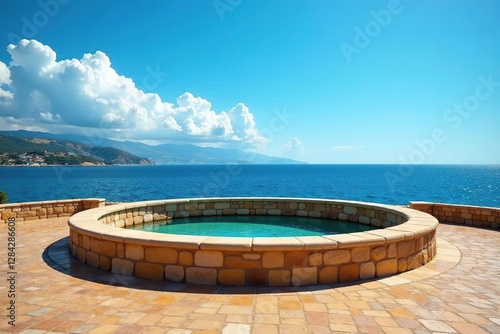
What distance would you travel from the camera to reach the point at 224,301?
412 cm

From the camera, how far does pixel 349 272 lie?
4.92 m

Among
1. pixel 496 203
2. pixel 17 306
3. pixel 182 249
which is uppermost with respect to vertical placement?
pixel 182 249

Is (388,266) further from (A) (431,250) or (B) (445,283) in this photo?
(A) (431,250)

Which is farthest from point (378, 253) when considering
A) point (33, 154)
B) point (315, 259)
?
point (33, 154)

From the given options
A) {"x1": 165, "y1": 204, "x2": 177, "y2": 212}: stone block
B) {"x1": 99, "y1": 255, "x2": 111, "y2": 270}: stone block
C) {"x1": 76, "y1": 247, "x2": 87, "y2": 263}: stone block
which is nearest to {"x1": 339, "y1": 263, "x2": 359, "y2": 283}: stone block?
{"x1": 99, "y1": 255, "x2": 111, "y2": 270}: stone block

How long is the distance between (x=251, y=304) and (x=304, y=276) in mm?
1133

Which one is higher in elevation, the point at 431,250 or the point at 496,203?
the point at 431,250

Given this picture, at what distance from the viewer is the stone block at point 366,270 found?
16.4 ft

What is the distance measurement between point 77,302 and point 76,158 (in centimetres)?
17986

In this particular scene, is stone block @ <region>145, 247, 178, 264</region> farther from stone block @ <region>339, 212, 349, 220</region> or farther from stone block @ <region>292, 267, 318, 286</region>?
stone block @ <region>339, 212, 349, 220</region>

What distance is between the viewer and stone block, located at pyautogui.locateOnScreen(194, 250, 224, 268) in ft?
15.5

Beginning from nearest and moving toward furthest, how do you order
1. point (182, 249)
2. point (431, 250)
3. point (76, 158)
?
point (182, 249), point (431, 250), point (76, 158)

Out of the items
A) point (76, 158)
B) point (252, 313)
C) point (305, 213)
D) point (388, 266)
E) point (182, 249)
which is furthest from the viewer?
point (76, 158)

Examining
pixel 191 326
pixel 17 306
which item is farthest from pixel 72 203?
pixel 191 326
